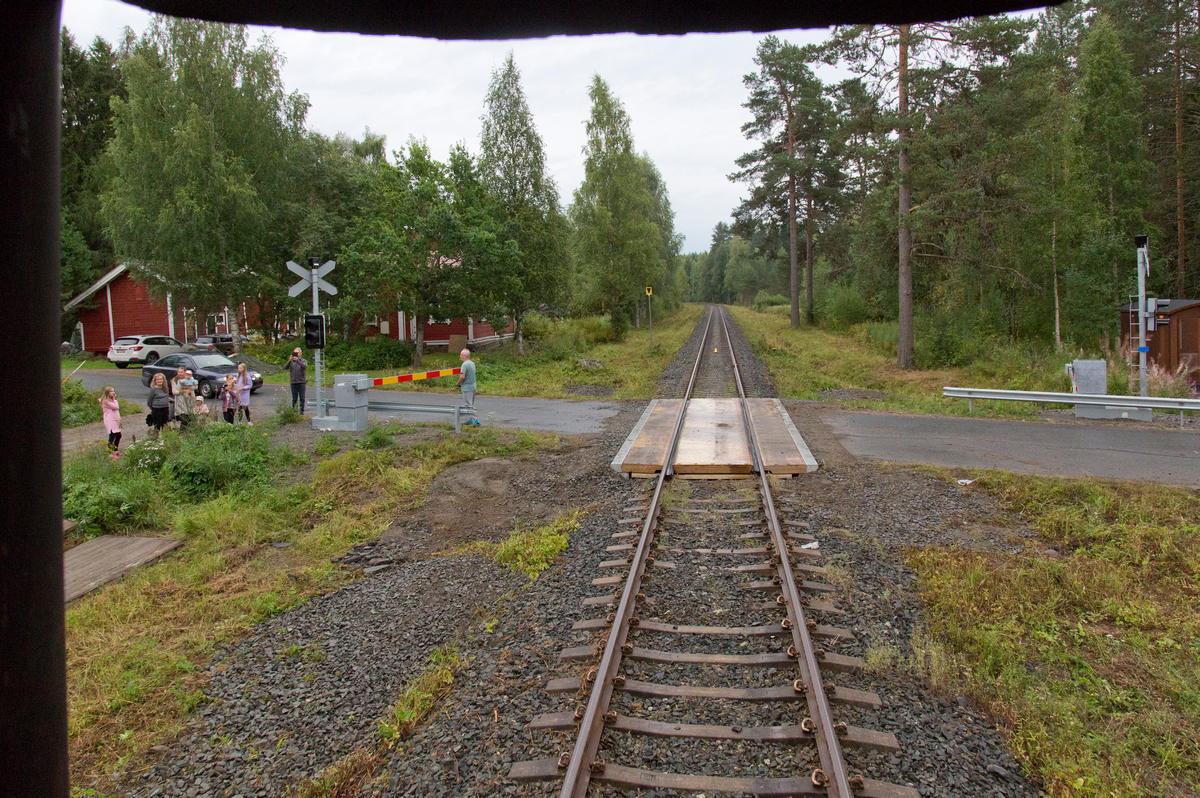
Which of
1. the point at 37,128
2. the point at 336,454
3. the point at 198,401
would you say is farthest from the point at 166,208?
the point at 37,128

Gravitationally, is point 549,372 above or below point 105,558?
above

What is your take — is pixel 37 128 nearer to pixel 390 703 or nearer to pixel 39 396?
pixel 39 396

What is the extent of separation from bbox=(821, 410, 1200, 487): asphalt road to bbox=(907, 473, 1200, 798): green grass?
1.99 m

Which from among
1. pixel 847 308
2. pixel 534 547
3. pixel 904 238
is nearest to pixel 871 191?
pixel 904 238

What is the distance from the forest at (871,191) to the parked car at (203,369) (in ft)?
20.1

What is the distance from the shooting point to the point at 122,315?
3666 centimetres

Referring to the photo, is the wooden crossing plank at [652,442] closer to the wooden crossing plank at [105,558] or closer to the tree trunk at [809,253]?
the wooden crossing plank at [105,558]

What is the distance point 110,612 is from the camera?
6.22 meters

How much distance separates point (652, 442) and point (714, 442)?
1.04 meters

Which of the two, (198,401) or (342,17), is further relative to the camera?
(198,401)

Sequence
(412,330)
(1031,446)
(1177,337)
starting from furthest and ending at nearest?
(412,330), (1177,337), (1031,446)

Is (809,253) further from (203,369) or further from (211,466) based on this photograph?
(211,466)

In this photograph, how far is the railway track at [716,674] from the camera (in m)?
3.64

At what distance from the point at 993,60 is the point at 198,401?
22053 millimetres
